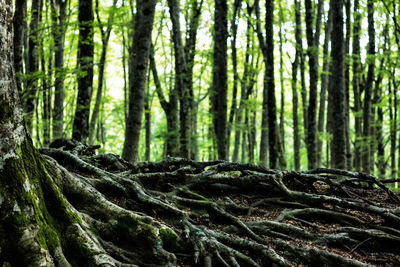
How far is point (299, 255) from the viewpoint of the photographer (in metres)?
4.37

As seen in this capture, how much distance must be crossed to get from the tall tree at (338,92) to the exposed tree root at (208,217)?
2.26 meters

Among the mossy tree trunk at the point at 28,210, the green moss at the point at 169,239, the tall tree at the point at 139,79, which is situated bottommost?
the green moss at the point at 169,239

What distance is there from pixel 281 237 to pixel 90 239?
2631mm

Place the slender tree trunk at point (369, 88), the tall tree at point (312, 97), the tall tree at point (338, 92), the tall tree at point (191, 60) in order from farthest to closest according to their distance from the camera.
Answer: the slender tree trunk at point (369, 88) < the tall tree at point (191, 60) < the tall tree at point (312, 97) < the tall tree at point (338, 92)

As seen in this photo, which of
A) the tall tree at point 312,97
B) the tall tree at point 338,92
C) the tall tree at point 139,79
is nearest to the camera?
the tall tree at point 139,79

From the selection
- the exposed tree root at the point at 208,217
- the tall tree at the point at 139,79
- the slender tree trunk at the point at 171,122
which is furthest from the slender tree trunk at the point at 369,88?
the tall tree at the point at 139,79

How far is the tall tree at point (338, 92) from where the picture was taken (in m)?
9.01

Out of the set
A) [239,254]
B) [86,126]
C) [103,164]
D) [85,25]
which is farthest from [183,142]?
[239,254]

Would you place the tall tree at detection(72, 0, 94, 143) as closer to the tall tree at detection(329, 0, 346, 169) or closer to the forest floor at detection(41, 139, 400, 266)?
the forest floor at detection(41, 139, 400, 266)

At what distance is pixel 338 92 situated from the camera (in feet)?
30.1

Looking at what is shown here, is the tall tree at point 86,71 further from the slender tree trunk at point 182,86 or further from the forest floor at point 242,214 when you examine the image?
the slender tree trunk at point 182,86

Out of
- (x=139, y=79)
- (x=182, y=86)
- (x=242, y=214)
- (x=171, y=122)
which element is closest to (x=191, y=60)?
(x=182, y=86)

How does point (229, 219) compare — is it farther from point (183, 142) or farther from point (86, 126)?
point (183, 142)

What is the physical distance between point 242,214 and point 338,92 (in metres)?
5.42
